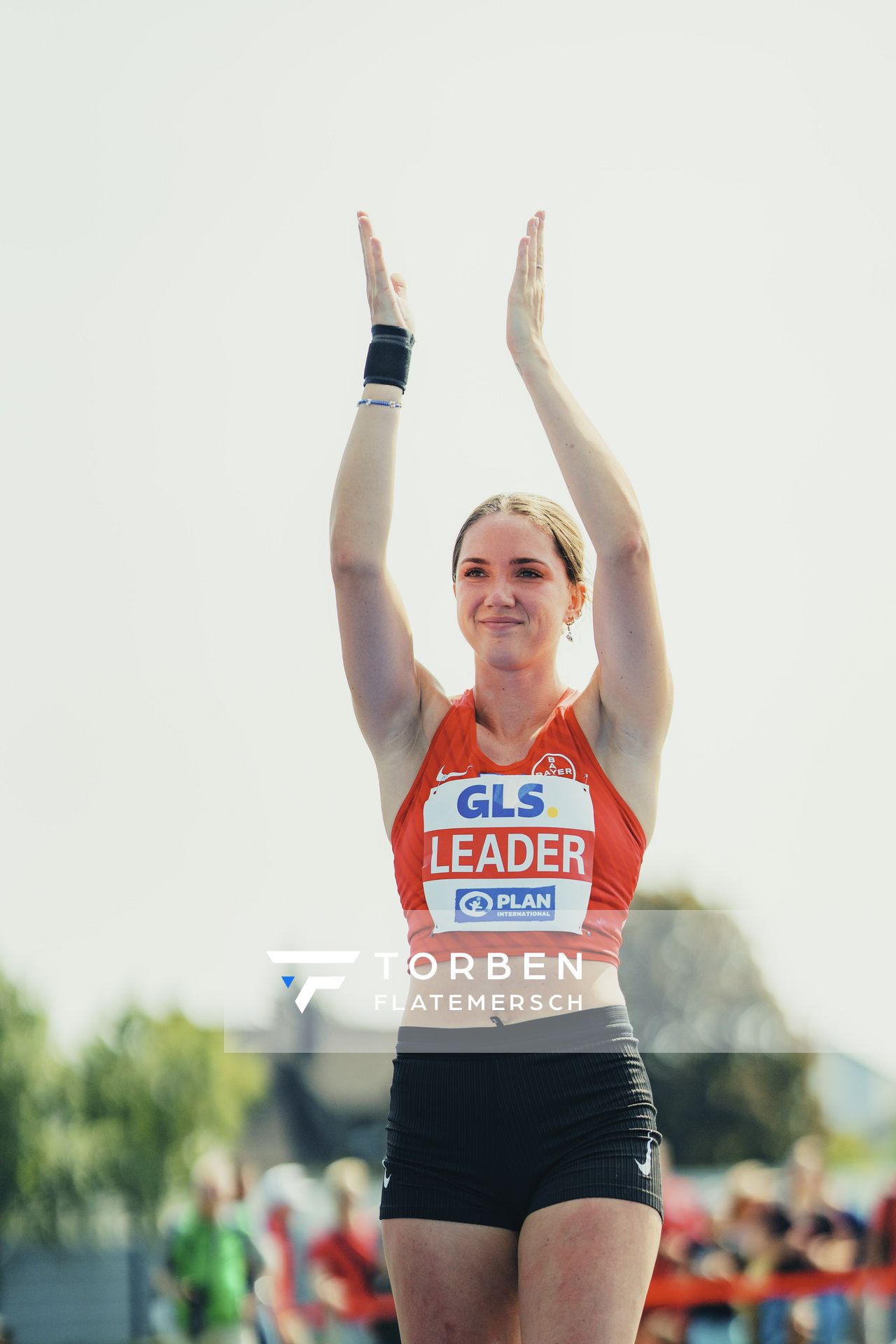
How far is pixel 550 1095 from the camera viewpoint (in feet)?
9.94

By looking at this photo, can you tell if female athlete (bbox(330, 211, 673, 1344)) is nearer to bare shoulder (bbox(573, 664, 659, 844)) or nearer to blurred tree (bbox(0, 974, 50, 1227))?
bare shoulder (bbox(573, 664, 659, 844))

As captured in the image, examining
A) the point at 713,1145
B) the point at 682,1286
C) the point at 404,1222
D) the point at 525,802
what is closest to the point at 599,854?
the point at 525,802

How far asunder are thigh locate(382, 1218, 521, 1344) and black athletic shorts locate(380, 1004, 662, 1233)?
3cm

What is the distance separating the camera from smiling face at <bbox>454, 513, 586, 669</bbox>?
10.9ft

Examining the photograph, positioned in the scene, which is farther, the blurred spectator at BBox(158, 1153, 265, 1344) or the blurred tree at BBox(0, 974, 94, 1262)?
the blurred tree at BBox(0, 974, 94, 1262)

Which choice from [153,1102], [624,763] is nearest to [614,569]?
[624,763]

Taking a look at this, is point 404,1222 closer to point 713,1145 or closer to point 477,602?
point 477,602

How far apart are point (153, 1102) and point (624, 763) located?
3874 centimetres

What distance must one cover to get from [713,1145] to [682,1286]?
34534mm

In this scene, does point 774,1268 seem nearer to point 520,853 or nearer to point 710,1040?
point 520,853

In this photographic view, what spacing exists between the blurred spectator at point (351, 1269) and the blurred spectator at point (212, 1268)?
0.49m

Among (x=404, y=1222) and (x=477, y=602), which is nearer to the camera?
(x=404, y=1222)

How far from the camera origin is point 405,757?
11.1ft

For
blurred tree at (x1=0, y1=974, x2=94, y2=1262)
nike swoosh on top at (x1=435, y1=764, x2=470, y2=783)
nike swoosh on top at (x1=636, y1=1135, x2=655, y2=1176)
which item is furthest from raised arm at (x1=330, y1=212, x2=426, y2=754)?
blurred tree at (x1=0, y1=974, x2=94, y2=1262)
